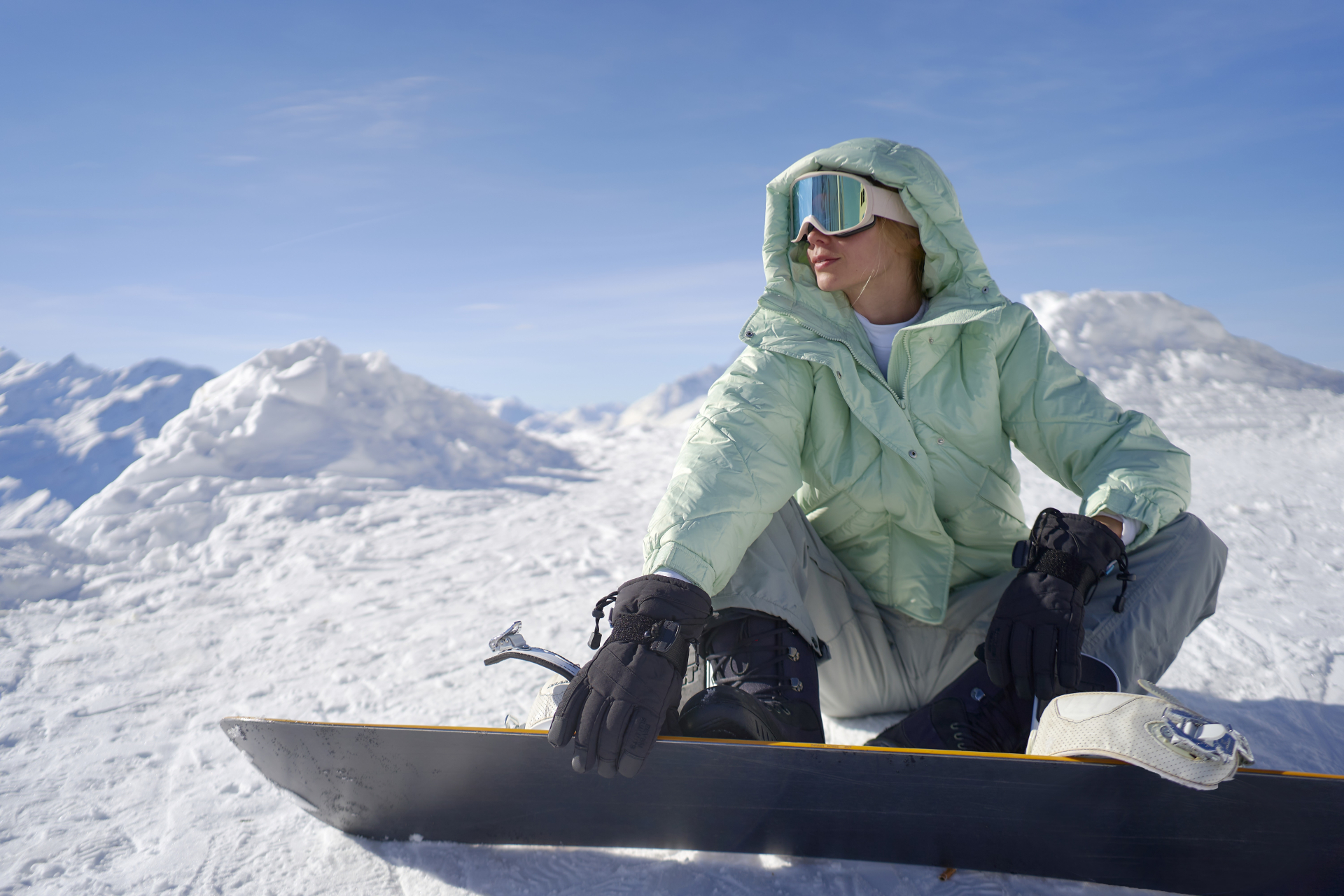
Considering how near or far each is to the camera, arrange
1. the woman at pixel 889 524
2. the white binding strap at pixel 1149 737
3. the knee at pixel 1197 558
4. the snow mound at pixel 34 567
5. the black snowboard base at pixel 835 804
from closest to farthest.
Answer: the white binding strap at pixel 1149 737
the black snowboard base at pixel 835 804
the woman at pixel 889 524
the knee at pixel 1197 558
the snow mound at pixel 34 567

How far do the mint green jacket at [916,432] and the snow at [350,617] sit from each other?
1.74 ft

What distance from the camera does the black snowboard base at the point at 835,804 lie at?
1.08 metres

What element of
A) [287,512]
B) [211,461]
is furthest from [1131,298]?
[211,461]

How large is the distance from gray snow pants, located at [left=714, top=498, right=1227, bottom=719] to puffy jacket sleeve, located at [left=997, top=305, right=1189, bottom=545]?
124 millimetres

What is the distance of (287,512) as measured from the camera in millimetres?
5141

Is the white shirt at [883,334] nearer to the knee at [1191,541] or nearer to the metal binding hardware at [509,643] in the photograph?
the knee at [1191,541]

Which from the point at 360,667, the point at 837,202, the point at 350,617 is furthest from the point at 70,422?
the point at 837,202

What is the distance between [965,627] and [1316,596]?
205cm

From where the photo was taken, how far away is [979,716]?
1.45 meters

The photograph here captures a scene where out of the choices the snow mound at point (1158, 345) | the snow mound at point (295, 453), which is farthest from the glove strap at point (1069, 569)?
the snow mound at point (1158, 345)

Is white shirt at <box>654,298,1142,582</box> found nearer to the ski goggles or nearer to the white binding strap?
the ski goggles

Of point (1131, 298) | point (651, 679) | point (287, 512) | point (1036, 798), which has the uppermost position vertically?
point (1131, 298)

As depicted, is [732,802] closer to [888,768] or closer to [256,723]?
[888,768]

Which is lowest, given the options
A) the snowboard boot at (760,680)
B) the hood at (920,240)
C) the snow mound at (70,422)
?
the snow mound at (70,422)
